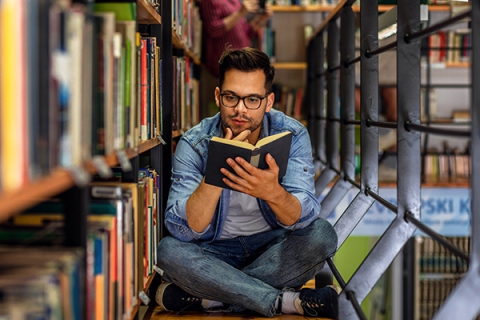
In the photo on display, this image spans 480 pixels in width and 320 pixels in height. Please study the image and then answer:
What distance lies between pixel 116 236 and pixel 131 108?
258 millimetres

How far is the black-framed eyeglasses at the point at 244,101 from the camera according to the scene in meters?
1.73

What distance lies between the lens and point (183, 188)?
1679 mm

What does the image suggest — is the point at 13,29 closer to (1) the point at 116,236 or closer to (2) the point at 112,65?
(2) the point at 112,65

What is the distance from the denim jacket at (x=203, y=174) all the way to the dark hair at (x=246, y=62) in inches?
5.7

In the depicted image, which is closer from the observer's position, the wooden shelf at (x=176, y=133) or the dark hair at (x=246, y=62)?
the dark hair at (x=246, y=62)

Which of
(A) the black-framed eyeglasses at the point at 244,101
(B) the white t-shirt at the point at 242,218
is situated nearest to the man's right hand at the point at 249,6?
(A) the black-framed eyeglasses at the point at 244,101

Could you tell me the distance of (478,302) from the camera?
3.29ft

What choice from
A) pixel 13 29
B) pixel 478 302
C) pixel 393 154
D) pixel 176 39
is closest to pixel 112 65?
pixel 13 29

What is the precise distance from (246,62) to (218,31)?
5.19ft

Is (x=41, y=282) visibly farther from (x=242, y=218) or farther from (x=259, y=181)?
(x=242, y=218)

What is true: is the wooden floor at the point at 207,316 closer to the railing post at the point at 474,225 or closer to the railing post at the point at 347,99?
the railing post at the point at 474,225

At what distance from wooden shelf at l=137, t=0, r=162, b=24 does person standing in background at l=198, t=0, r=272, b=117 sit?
4.92 feet

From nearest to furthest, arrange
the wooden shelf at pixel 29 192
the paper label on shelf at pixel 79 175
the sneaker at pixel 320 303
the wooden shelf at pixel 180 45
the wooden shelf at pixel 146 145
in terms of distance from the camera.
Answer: the wooden shelf at pixel 29 192 < the paper label on shelf at pixel 79 175 < the wooden shelf at pixel 146 145 < the sneaker at pixel 320 303 < the wooden shelf at pixel 180 45

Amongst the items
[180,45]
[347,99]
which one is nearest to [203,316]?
[347,99]
